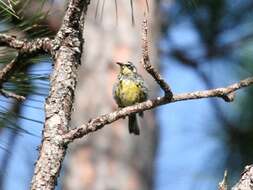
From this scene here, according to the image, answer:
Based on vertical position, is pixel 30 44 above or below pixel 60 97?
above

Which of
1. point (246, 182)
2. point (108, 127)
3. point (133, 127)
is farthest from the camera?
point (108, 127)

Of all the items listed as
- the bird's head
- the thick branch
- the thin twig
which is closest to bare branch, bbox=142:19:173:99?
the thick branch

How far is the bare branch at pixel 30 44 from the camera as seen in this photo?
144 centimetres

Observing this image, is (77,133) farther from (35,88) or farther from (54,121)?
(35,88)

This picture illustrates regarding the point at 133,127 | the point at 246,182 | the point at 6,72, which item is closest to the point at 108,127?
the point at 133,127

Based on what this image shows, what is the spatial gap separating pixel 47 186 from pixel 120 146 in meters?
1.80

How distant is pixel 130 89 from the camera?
3045 millimetres

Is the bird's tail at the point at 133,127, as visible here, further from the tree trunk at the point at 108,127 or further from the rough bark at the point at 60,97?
the rough bark at the point at 60,97

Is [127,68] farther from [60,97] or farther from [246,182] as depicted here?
[246,182]

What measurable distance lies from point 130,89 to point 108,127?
0.60 feet

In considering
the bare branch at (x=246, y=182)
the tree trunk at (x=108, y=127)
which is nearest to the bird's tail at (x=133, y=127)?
the tree trunk at (x=108, y=127)

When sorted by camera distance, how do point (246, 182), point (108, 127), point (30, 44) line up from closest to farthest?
point (246, 182) < point (30, 44) < point (108, 127)

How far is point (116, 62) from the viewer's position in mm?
3168

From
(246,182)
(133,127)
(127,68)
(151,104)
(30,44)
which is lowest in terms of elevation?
(246,182)
